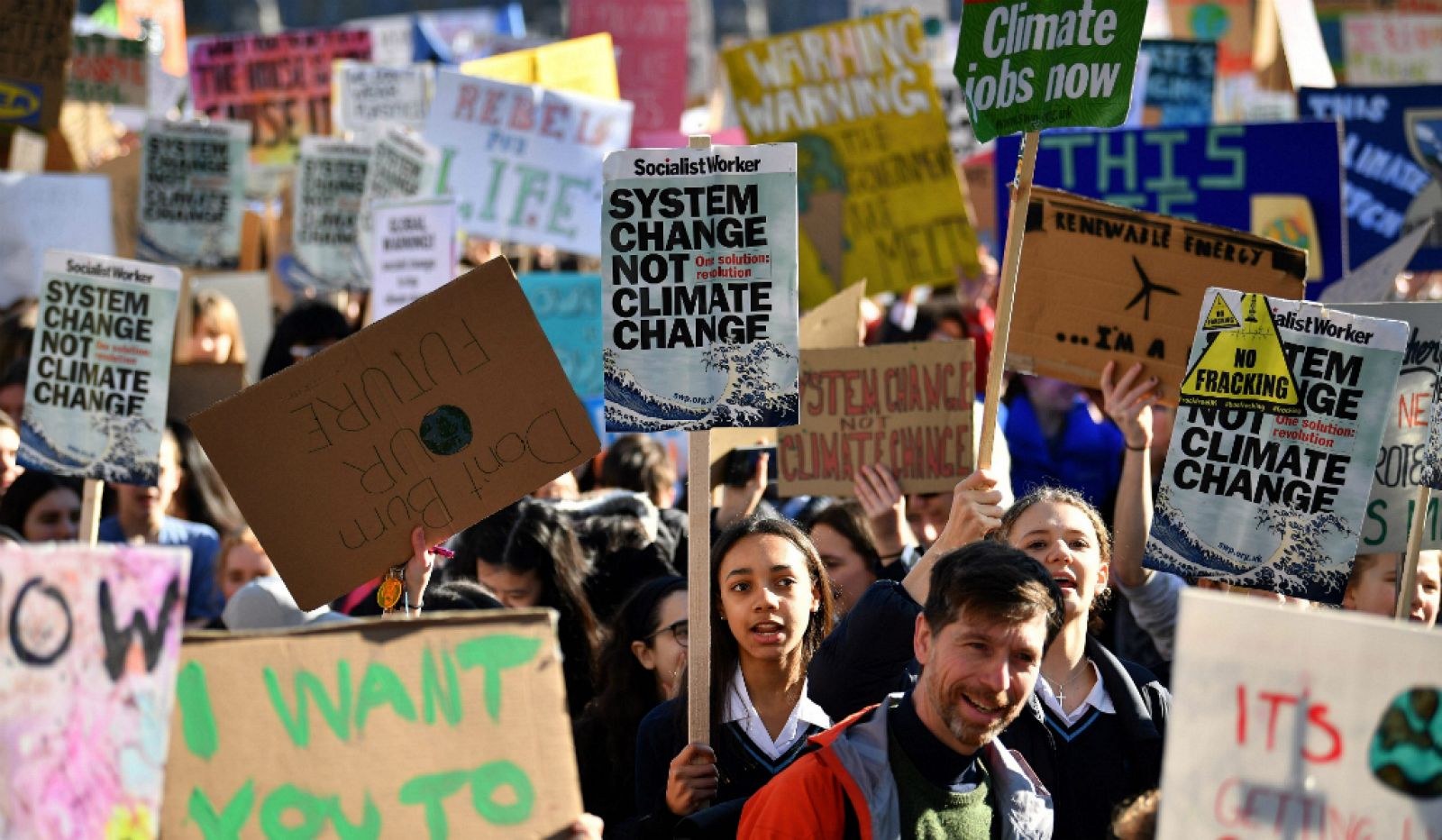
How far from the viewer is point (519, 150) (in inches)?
374

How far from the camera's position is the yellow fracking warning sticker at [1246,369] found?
4102mm

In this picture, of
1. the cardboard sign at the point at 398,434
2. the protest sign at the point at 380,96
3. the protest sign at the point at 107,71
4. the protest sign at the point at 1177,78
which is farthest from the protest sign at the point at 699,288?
the protest sign at the point at 107,71

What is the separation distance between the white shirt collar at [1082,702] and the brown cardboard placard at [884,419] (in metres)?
1.47

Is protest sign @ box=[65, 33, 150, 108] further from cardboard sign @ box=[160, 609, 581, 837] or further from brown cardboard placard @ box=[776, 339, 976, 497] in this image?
cardboard sign @ box=[160, 609, 581, 837]

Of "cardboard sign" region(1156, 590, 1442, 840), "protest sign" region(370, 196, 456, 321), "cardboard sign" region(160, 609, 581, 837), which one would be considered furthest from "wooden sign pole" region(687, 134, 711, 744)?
"protest sign" region(370, 196, 456, 321)

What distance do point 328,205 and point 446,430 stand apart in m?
6.15

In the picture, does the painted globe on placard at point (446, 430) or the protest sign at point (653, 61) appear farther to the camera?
the protest sign at point (653, 61)

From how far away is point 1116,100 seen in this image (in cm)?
456

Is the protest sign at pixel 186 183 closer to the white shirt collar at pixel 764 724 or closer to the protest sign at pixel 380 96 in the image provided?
the protest sign at pixel 380 96

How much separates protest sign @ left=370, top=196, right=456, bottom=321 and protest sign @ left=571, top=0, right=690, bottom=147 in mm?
4590

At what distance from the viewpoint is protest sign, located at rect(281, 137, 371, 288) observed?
977cm

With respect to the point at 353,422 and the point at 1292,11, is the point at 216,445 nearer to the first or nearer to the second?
the point at 353,422

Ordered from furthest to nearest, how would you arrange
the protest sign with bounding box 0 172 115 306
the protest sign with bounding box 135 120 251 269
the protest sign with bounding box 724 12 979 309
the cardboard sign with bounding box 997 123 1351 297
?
1. the protest sign with bounding box 135 120 251 269
2. the protest sign with bounding box 0 172 115 306
3. the protest sign with bounding box 724 12 979 309
4. the cardboard sign with bounding box 997 123 1351 297

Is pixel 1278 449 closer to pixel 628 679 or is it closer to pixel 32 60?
pixel 628 679
